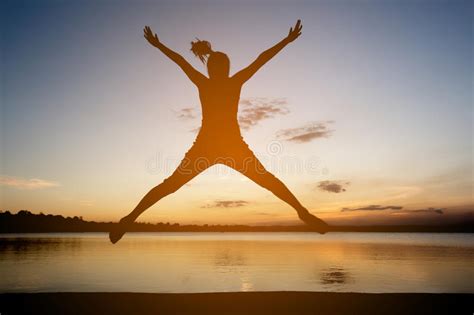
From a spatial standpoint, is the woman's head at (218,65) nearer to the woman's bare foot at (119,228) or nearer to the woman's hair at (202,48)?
the woman's hair at (202,48)

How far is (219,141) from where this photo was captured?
5770 millimetres

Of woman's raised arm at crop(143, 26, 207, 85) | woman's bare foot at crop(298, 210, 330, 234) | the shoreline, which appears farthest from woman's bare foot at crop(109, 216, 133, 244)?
woman's bare foot at crop(298, 210, 330, 234)

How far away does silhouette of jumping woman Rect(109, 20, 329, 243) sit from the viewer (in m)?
5.72

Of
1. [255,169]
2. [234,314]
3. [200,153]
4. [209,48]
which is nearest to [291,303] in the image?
[234,314]

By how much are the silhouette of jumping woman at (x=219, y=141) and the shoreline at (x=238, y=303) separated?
1.37m

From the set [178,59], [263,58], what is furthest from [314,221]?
[178,59]

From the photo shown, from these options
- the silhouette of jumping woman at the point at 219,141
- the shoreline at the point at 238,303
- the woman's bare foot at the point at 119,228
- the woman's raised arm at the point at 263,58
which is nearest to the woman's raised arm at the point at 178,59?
the silhouette of jumping woman at the point at 219,141

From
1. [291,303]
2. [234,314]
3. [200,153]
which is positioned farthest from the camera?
[291,303]

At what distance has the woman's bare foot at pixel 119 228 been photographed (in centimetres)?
585

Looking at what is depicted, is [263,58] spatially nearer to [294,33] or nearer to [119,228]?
[294,33]

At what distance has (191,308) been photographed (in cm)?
638

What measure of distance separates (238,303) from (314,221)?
193 centimetres

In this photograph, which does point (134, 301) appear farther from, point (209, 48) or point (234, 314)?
point (209, 48)

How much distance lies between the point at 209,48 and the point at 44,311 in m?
4.97
